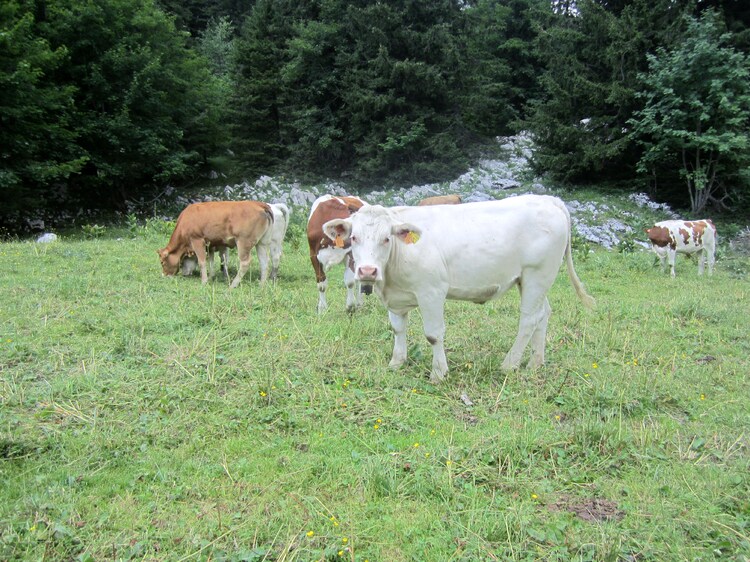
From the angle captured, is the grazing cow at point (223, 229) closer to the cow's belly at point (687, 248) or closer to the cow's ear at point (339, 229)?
the cow's ear at point (339, 229)

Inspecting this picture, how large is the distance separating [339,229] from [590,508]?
11.6 feet

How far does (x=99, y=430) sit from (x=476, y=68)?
26.5 metres

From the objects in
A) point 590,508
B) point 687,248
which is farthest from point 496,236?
point 687,248

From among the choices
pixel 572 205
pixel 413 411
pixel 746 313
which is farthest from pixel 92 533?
pixel 572 205

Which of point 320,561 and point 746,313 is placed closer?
point 320,561

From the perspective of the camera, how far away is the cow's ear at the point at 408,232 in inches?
224

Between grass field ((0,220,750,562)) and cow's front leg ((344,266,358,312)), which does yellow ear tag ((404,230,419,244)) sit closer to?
grass field ((0,220,750,562))

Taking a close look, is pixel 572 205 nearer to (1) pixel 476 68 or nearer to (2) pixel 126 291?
(1) pixel 476 68

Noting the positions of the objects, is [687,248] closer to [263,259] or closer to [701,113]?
[701,113]

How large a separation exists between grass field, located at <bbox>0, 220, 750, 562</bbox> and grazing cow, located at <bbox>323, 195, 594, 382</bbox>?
24.5 inches

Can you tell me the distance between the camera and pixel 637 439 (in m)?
4.61

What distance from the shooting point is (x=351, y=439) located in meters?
4.64

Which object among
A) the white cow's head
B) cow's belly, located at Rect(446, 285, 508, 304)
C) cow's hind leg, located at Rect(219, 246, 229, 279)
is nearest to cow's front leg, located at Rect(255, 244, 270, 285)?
cow's hind leg, located at Rect(219, 246, 229, 279)

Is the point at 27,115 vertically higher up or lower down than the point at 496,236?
higher up
